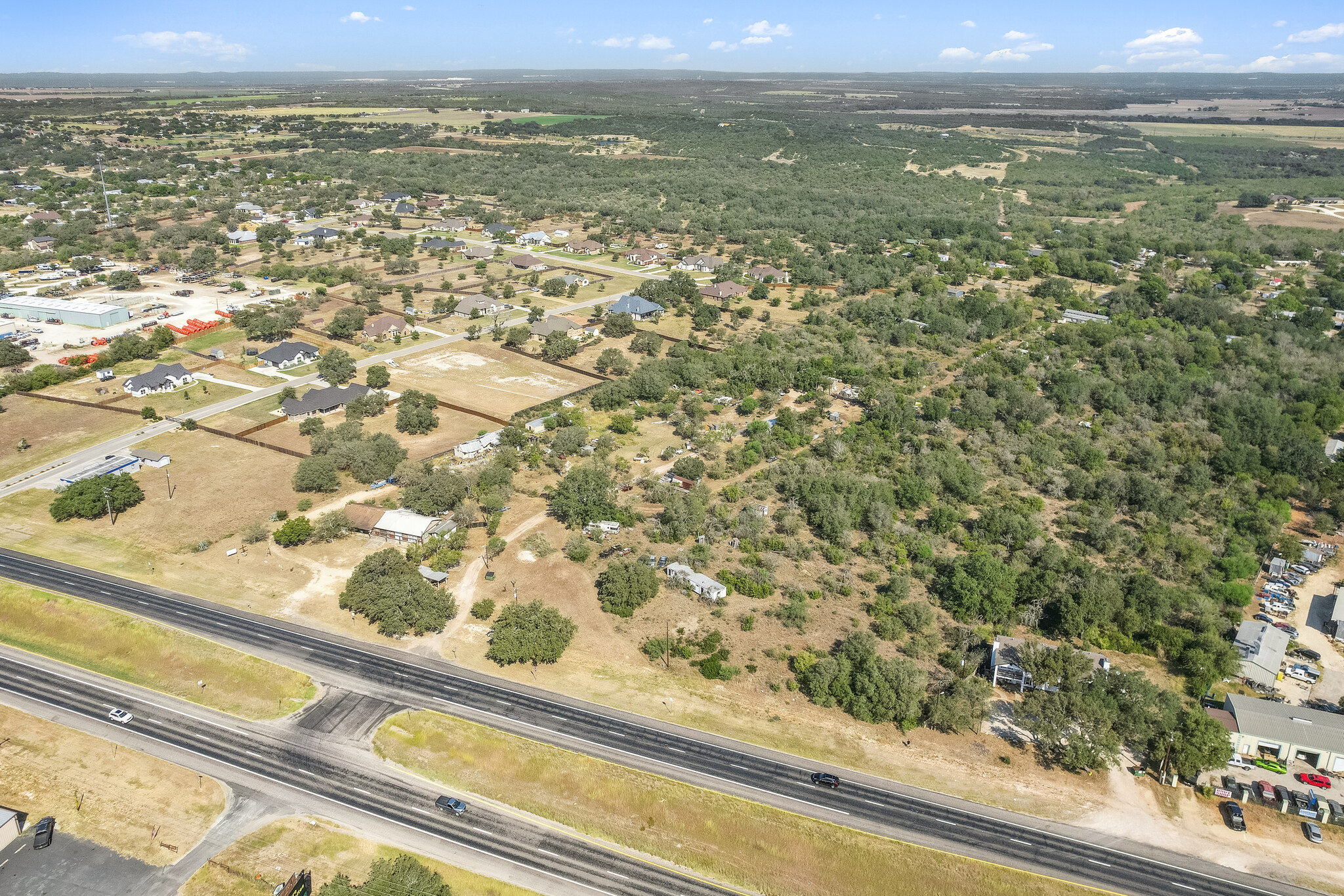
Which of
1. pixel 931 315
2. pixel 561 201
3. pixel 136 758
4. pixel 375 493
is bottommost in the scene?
pixel 136 758

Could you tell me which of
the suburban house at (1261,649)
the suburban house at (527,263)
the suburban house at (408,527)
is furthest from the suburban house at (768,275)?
the suburban house at (1261,649)

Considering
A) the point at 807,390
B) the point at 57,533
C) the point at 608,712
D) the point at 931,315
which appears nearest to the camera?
the point at 608,712

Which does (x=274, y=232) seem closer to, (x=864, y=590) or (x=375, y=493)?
(x=375, y=493)

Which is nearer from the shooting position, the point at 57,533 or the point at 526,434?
the point at 57,533

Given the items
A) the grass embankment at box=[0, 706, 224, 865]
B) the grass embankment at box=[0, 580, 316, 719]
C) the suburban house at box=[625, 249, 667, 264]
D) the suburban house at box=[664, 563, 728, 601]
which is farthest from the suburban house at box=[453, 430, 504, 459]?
the suburban house at box=[625, 249, 667, 264]

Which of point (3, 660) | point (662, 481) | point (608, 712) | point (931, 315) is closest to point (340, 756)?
point (608, 712)

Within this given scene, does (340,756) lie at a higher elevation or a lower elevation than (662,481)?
lower

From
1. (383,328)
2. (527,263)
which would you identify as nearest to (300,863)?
(383,328)
